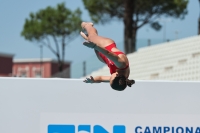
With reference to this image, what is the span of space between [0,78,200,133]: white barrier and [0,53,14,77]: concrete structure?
53.3 m


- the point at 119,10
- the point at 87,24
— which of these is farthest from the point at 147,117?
the point at 119,10

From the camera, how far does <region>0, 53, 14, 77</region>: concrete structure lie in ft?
196

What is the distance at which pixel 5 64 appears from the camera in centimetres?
6028

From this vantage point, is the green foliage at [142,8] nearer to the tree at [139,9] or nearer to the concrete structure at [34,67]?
the tree at [139,9]

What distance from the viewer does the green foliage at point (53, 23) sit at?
45.8 m

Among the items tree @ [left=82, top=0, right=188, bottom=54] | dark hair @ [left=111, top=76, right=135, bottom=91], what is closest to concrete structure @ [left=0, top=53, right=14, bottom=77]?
tree @ [left=82, top=0, right=188, bottom=54]

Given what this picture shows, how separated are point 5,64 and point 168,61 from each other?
42.8 metres

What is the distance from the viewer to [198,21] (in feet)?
76.0

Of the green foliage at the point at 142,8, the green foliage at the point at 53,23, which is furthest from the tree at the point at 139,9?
the green foliage at the point at 53,23

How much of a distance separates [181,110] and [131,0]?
19807mm

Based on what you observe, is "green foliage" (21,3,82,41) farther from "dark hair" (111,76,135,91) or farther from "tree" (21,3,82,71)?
"dark hair" (111,76,135,91)

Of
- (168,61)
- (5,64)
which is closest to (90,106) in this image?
(168,61)

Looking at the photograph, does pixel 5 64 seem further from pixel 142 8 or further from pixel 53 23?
pixel 142 8

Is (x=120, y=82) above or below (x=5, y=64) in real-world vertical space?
below
